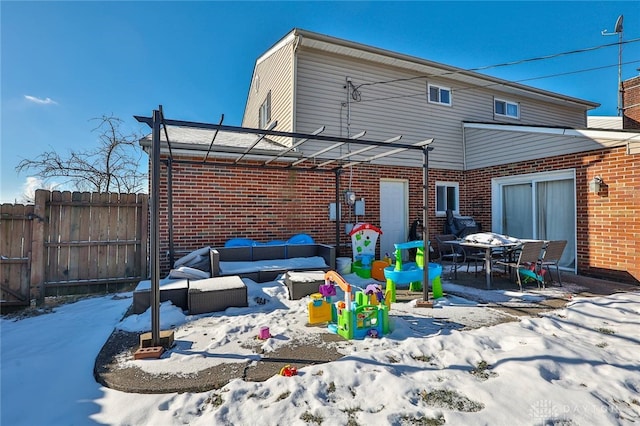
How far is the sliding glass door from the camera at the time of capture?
287 inches

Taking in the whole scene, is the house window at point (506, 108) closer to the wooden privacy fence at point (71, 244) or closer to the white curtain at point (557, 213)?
the white curtain at point (557, 213)

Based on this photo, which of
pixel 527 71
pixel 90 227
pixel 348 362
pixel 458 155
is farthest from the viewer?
pixel 458 155

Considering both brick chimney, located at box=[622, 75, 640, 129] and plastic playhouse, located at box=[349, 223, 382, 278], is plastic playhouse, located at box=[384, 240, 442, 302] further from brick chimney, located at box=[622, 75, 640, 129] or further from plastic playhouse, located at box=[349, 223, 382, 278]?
brick chimney, located at box=[622, 75, 640, 129]

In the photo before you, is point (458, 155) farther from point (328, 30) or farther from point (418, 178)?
point (328, 30)

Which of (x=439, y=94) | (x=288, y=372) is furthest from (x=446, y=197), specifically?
(x=288, y=372)

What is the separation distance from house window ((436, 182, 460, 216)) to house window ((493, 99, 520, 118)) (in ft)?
11.6

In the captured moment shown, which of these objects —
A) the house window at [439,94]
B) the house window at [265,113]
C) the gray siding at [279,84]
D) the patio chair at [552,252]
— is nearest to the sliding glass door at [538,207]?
the patio chair at [552,252]

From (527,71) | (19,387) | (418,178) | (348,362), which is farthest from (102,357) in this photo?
(527,71)

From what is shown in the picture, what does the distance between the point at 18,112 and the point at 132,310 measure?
20.2 ft

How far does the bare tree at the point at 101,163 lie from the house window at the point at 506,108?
41.0ft

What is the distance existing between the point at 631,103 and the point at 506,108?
3751 mm

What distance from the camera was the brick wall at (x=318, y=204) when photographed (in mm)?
6238

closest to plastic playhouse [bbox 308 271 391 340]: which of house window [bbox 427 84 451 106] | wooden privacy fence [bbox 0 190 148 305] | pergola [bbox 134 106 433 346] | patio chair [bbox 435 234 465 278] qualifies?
pergola [bbox 134 106 433 346]

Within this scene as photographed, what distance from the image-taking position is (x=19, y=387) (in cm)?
267
